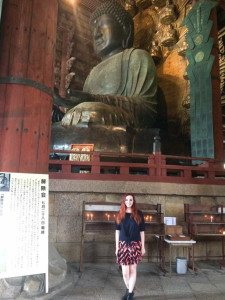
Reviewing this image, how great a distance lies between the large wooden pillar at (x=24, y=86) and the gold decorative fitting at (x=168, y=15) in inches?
249

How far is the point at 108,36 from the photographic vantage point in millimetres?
7520

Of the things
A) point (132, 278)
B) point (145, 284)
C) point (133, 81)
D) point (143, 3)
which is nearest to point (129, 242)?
point (132, 278)

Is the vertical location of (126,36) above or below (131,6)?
below

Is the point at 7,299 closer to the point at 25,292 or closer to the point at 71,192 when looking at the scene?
the point at 25,292

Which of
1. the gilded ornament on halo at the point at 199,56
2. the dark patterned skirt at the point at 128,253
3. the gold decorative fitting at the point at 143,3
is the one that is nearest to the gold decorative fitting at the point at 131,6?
the gold decorative fitting at the point at 143,3

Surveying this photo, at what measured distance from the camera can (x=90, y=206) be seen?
304 centimetres

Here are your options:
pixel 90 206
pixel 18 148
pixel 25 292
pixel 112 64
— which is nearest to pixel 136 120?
pixel 112 64

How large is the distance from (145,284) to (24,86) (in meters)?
2.20

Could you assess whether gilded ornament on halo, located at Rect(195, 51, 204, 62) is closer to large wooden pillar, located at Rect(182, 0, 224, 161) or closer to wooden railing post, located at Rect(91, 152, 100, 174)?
large wooden pillar, located at Rect(182, 0, 224, 161)

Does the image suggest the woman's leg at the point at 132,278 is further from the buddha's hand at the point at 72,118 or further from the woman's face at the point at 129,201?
the buddha's hand at the point at 72,118

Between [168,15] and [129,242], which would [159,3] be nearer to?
[168,15]

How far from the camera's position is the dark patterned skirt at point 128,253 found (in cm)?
221

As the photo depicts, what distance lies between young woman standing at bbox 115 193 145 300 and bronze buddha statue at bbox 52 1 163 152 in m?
2.48

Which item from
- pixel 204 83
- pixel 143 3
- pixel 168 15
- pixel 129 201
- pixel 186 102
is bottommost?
pixel 129 201
